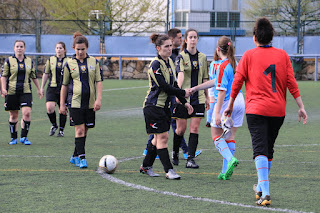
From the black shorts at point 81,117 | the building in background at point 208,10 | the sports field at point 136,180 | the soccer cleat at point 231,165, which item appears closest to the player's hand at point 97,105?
the black shorts at point 81,117

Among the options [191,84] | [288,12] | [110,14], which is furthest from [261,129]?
[110,14]

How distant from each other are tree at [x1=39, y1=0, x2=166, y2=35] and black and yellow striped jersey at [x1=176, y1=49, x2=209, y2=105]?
97.2 feet

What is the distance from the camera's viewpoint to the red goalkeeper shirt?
5.87m

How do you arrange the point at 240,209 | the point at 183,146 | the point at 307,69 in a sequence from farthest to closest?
the point at 307,69 < the point at 183,146 < the point at 240,209

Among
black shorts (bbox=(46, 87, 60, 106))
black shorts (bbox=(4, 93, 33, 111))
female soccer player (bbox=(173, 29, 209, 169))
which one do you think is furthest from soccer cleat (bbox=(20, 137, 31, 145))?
female soccer player (bbox=(173, 29, 209, 169))

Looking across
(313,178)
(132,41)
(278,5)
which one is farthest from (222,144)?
(278,5)

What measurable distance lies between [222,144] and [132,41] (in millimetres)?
27107

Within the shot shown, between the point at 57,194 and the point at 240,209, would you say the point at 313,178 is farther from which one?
the point at 57,194

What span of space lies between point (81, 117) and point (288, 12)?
3176cm

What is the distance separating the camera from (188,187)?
6824 mm

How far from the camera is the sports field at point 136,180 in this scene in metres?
5.88

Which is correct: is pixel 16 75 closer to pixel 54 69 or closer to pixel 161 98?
pixel 54 69

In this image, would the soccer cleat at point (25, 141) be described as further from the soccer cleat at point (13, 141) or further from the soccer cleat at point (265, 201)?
the soccer cleat at point (265, 201)

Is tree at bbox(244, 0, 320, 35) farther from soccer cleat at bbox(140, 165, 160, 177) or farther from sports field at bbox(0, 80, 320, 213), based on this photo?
soccer cleat at bbox(140, 165, 160, 177)
